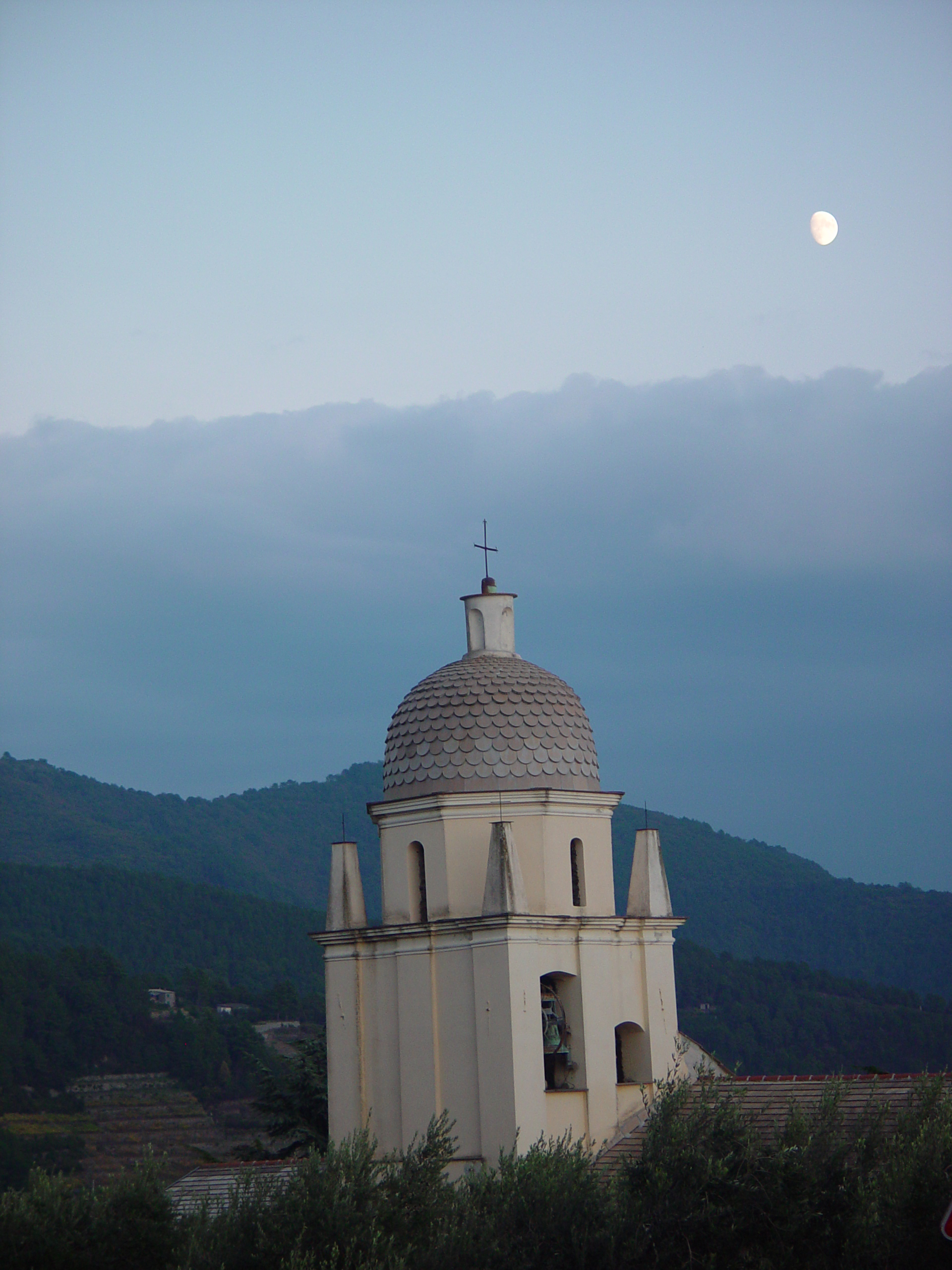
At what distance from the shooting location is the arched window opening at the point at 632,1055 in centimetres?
2447

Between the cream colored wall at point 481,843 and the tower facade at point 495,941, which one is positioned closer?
the tower facade at point 495,941

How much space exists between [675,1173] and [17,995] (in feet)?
255

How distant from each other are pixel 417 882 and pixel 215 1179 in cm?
622

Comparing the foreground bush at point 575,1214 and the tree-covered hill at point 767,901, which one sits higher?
the tree-covered hill at point 767,901

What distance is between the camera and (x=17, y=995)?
9044 cm

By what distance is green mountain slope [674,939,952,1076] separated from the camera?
3610 inches

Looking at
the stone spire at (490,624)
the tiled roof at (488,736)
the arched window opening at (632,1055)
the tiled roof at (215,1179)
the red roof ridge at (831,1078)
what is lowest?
the tiled roof at (215,1179)

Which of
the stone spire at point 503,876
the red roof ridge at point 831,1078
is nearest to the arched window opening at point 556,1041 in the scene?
the stone spire at point 503,876

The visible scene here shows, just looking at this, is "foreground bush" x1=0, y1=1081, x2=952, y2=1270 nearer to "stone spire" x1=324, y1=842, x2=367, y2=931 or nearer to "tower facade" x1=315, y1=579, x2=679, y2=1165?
"tower facade" x1=315, y1=579, x2=679, y2=1165

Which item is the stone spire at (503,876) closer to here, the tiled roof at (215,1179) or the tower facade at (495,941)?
the tower facade at (495,941)

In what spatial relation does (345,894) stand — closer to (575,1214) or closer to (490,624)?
(490,624)

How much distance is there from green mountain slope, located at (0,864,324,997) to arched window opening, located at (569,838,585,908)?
97293 millimetres

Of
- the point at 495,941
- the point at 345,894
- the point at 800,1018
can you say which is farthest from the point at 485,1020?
the point at 800,1018

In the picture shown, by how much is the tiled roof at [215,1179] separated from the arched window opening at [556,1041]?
12.8 feet
